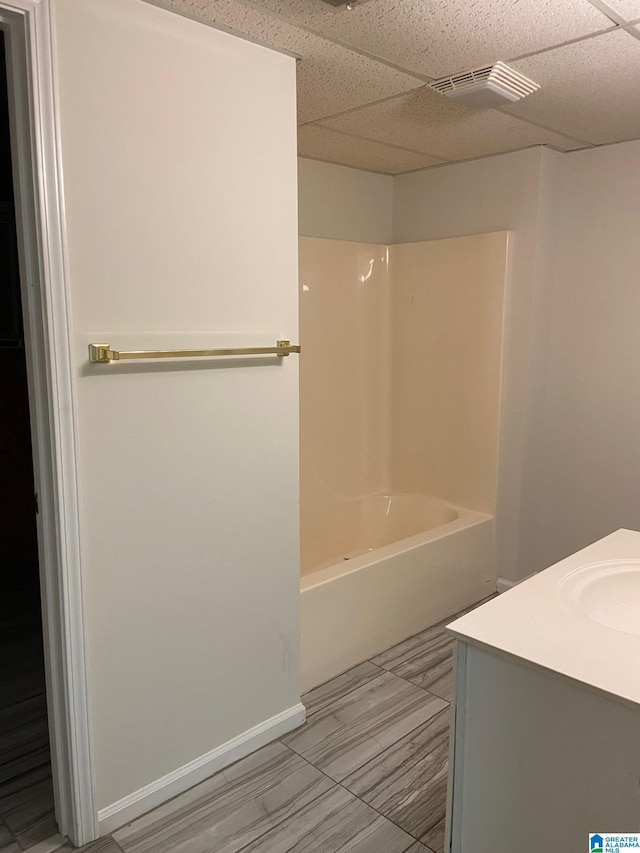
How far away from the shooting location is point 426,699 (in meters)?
2.47

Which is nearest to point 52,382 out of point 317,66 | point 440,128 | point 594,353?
point 317,66

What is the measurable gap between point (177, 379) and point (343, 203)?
1853 mm

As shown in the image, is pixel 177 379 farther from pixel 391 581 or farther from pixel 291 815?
pixel 391 581

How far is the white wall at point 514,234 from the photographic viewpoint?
10.1 ft

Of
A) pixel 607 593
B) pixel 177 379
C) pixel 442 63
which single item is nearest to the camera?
pixel 607 593

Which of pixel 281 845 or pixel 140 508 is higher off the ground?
pixel 140 508

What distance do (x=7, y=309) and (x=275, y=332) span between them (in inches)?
83.4

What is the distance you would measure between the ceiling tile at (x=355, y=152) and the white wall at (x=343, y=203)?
2.2 inches

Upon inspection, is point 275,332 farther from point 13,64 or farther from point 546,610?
point 546,610

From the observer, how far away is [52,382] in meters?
1.58

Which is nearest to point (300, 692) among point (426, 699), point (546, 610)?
point (426, 699)

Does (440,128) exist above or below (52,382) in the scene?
above

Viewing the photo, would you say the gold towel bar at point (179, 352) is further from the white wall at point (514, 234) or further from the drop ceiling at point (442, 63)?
the white wall at point (514, 234)

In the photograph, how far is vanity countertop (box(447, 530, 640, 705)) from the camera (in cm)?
127
